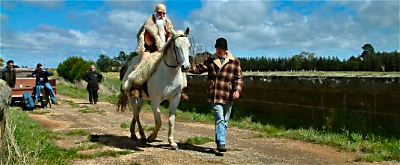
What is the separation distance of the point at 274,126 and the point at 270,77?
1486mm

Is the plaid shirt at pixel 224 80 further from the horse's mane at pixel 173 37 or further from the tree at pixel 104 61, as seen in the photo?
the tree at pixel 104 61

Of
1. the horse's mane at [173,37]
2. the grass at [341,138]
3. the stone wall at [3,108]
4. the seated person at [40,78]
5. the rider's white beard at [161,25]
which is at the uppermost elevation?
the rider's white beard at [161,25]

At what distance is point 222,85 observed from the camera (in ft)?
21.7

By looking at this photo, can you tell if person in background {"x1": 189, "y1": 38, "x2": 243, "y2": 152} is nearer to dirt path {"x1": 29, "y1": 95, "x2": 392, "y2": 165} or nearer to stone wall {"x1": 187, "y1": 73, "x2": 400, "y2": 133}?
dirt path {"x1": 29, "y1": 95, "x2": 392, "y2": 165}

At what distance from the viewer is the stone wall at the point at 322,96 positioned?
7441 millimetres

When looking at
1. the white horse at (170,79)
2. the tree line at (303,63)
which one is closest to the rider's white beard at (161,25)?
the white horse at (170,79)

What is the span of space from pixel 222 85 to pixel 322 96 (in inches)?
121

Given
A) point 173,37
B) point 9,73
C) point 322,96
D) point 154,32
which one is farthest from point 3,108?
point 9,73

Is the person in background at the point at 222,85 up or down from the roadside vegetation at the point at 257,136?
up

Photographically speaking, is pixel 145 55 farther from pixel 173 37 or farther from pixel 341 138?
pixel 341 138

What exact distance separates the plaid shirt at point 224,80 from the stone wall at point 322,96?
263 centimetres

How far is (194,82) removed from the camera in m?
13.9

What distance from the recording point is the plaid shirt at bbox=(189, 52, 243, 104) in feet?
21.6

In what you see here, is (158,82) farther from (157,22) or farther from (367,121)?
(367,121)
